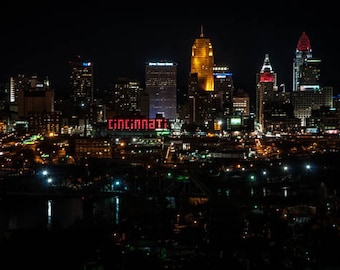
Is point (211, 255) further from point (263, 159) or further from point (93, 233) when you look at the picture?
point (263, 159)

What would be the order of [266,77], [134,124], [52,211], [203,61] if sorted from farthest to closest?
[266,77] < [203,61] < [134,124] < [52,211]

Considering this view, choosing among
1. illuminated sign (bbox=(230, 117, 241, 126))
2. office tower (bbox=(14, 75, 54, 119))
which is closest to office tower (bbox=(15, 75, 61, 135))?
office tower (bbox=(14, 75, 54, 119))

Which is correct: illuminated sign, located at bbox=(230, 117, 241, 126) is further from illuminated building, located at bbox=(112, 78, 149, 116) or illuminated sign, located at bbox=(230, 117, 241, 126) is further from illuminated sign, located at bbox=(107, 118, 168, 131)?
illuminated sign, located at bbox=(107, 118, 168, 131)

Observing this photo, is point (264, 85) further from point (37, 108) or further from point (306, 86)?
point (37, 108)

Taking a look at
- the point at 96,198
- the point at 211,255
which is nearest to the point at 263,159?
the point at 96,198

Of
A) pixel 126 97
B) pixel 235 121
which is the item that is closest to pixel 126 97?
pixel 126 97
